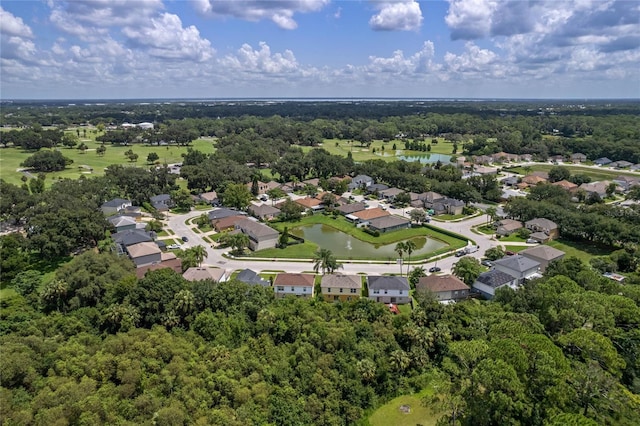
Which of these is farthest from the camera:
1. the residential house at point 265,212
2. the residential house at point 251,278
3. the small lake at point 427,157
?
the small lake at point 427,157

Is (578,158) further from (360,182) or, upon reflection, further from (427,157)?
(360,182)

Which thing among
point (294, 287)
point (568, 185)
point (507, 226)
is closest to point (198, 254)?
point (294, 287)

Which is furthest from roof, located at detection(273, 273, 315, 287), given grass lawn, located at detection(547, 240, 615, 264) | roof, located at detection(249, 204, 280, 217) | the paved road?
grass lawn, located at detection(547, 240, 615, 264)

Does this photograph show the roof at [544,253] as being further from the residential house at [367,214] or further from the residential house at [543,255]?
the residential house at [367,214]

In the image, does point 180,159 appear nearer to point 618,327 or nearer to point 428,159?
point 428,159

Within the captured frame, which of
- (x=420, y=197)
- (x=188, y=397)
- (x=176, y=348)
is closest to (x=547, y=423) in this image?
(x=188, y=397)

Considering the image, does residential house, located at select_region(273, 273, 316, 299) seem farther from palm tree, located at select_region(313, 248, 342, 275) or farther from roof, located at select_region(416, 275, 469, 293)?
roof, located at select_region(416, 275, 469, 293)

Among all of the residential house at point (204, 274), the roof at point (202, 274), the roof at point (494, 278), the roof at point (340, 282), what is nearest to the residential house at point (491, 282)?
the roof at point (494, 278)
